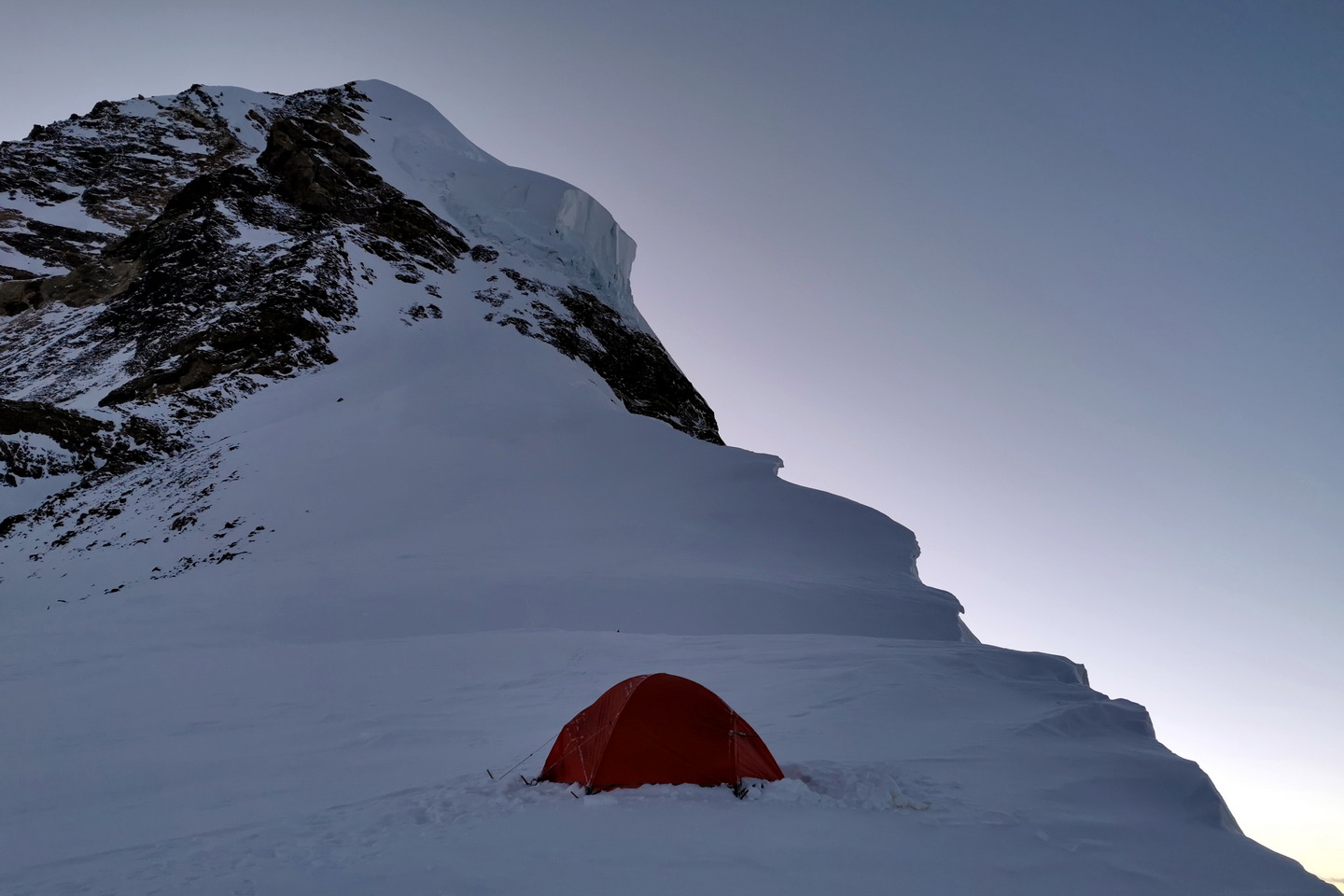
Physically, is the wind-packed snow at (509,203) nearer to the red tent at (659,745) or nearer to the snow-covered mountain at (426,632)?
the snow-covered mountain at (426,632)

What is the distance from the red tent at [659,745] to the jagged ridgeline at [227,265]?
20.3 m

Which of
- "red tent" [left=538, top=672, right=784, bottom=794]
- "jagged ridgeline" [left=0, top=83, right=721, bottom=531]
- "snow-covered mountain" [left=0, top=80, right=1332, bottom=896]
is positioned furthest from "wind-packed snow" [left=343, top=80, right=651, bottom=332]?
"red tent" [left=538, top=672, right=784, bottom=794]

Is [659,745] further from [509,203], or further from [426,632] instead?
[509,203]

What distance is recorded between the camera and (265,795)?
6.36 m

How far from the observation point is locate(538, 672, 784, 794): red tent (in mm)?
6406

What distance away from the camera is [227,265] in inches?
1324

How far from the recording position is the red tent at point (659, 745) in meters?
6.41

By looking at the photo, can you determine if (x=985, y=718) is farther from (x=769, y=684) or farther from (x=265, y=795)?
(x=265, y=795)

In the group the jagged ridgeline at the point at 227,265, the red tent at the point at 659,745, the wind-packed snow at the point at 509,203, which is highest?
the wind-packed snow at the point at 509,203

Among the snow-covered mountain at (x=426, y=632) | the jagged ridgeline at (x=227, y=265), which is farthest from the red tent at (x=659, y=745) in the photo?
the jagged ridgeline at (x=227, y=265)

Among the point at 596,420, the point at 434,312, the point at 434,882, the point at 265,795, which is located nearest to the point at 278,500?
the point at 596,420

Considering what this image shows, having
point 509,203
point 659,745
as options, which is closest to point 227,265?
point 509,203

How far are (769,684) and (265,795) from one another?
6157 millimetres

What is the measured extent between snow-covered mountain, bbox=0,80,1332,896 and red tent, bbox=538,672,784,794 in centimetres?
24
